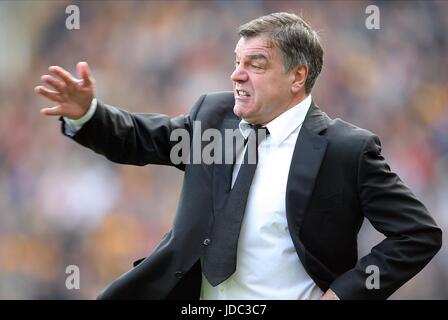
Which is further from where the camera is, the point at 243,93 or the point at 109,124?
the point at 243,93

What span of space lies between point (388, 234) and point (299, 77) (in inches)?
25.4

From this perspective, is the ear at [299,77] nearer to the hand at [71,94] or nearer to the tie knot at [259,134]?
the tie knot at [259,134]

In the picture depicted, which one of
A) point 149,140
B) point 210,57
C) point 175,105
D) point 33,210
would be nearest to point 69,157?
point 33,210

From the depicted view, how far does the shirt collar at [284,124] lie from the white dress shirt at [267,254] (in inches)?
4.0

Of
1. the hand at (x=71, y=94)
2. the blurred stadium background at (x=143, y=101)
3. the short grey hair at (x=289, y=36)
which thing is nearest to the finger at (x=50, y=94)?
the hand at (x=71, y=94)

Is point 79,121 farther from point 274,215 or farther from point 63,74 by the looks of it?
point 274,215

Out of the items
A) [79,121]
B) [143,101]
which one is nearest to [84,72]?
[79,121]

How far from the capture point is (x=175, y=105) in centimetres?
587

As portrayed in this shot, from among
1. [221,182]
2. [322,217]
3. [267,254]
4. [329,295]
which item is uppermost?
[221,182]

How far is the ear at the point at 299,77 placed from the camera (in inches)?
114

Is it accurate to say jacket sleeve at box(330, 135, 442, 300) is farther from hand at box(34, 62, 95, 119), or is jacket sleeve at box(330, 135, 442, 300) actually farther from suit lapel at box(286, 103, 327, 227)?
hand at box(34, 62, 95, 119)

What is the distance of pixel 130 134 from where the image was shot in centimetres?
A: 272

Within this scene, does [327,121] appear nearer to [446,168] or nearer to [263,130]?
[263,130]

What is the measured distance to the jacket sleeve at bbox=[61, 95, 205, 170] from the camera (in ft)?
8.46
